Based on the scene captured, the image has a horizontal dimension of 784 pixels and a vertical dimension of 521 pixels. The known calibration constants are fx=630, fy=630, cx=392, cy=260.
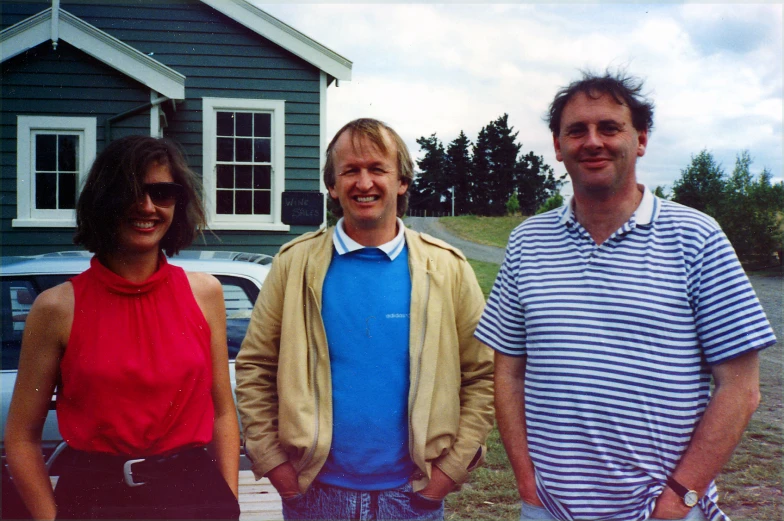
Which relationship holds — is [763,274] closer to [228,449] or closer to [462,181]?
[462,181]

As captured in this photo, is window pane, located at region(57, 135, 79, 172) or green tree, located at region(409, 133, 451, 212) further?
green tree, located at region(409, 133, 451, 212)

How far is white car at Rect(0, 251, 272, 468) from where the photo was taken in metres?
3.30

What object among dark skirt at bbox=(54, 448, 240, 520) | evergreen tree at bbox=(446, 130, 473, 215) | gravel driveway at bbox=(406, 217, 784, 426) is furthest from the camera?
evergreen tree at bbox=(446, 130, 473, 215)

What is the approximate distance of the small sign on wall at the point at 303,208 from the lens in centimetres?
813

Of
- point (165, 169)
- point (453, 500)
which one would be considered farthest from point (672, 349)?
point (453, 500)

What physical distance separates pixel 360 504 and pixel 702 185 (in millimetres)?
21765

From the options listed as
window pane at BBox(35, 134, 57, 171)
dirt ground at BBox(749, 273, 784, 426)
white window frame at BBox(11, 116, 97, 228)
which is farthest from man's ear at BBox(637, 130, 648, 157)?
window pane at BBox(35, 134, 57, 171)

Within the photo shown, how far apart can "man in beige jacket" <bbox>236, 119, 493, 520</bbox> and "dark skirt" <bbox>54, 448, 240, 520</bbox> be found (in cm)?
31

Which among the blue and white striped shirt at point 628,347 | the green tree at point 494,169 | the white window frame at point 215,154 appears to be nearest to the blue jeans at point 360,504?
the blue and white striped shirt at point 628,347

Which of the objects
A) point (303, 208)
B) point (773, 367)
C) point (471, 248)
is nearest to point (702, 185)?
point (471, 248)

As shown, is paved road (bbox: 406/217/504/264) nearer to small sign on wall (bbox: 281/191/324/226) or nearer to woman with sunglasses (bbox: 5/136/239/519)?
small sign on wall (bbox: 281/191/324/226)

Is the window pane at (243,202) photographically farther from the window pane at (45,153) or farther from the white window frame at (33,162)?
the window pane at (45,153)

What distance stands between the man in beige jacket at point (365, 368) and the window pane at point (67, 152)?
6675 millimetres

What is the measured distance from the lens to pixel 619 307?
1.76 metres
